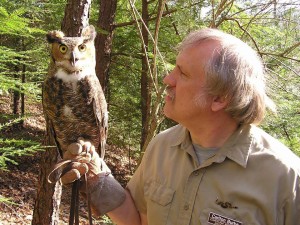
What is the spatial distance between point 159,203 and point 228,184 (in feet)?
1.13

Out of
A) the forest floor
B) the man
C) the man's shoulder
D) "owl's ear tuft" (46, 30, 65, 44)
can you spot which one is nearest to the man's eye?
"owl's ear tuft" (46, 30, 65, 44)

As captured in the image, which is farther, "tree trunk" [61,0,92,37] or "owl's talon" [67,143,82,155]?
"tree trunk" [61,0,92,37]

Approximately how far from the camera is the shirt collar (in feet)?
4.88

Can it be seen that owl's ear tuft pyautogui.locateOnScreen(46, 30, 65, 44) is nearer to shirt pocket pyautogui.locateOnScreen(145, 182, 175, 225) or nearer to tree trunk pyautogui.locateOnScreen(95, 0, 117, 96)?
shirt pocket pyautogui.locateOnScreen(145, 182, 175, 225)

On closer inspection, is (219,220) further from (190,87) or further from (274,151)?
(190,87)

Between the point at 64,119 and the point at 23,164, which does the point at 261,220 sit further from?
the point at 23,164

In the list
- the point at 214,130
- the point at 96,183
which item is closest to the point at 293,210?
the point at 214,130

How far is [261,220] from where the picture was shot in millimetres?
1412

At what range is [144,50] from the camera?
3744mm

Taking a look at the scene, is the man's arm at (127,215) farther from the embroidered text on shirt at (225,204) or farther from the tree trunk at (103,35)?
the tree trunk at (103,35)

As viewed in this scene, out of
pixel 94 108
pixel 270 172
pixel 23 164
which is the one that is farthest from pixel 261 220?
pixel 23 164

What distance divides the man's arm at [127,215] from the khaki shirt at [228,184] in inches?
4.9

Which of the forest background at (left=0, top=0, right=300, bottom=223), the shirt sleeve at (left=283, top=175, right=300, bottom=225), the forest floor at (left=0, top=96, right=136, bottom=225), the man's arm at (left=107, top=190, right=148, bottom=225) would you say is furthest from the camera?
the forest floor at (left=0, top=96, right=136, bottom=225)

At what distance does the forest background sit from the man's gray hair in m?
0.49
